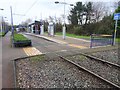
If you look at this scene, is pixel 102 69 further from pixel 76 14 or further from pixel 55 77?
pixel 76 14

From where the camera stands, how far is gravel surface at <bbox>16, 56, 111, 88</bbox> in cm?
545

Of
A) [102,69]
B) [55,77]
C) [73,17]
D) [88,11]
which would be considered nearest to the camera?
[55,77]

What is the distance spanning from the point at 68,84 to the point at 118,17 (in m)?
10.3

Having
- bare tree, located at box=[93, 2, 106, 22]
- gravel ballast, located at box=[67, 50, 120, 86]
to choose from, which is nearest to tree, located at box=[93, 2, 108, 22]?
bare tree, located at box=[93, 2, 106, 22]

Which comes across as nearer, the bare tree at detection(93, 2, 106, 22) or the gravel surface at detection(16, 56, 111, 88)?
the gravel surface at detection(16, 56, 111, 88)

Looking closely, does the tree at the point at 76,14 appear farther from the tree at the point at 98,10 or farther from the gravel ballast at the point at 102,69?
the gravel ballast at the point at 102,69

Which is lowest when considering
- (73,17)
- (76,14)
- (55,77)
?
(55,77)

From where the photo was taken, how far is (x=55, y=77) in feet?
20.5

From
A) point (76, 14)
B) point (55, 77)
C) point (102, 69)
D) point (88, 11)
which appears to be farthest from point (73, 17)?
point (55, 77)

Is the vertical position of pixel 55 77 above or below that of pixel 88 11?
below

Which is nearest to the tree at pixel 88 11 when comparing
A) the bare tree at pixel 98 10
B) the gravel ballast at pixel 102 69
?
the bare tree at pixel 98 10

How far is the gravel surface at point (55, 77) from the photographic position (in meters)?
5.45

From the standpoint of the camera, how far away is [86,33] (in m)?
38.8

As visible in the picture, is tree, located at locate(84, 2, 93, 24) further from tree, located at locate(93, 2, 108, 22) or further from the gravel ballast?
the gravel ballast
